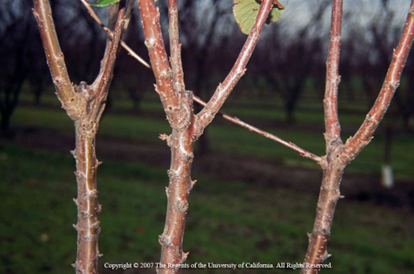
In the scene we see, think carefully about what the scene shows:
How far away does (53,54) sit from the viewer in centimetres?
95

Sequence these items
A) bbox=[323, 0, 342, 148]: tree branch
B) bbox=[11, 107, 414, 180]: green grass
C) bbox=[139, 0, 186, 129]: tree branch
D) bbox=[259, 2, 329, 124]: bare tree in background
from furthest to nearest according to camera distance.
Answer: bbox=[259, 2, 329, 124]: bare tree in background < bbox=[11, 107, 414, 180]: green grass < bbox=[323, 0, 342, 148]: tree branch < bbox=[139, 0, 186, 129]: tree branch

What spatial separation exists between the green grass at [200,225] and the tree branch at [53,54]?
4.63m

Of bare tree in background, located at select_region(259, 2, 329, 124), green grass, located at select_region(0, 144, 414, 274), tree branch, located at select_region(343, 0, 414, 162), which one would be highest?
bare tree in background, located at select_region(259, 2, 329, 124)

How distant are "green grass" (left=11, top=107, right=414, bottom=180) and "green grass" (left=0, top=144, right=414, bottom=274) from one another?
4.02m

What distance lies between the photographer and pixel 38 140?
14094 mm

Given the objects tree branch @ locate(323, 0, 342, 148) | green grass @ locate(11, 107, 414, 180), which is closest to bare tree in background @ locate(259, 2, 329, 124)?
green grass @ locate(11, 107, 414, 180)

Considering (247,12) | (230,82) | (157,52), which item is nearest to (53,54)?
(157,52)

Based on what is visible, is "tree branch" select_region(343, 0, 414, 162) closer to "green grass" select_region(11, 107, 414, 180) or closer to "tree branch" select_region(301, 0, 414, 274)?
"tree branch" select_region(301, 0, 414, 274)

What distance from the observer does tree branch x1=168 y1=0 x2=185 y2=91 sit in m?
0.92

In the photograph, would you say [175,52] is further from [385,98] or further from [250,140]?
[250,140]

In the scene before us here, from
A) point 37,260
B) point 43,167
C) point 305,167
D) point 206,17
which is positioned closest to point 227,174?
point 305,167

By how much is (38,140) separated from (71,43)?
748cm

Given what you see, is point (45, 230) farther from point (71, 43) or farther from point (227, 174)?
point (227, 174)

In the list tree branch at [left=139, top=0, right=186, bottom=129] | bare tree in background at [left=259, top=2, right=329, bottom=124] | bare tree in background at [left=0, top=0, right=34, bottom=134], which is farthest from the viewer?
bare tree in background at [left=259, top=2, right=329, bottom=124]
